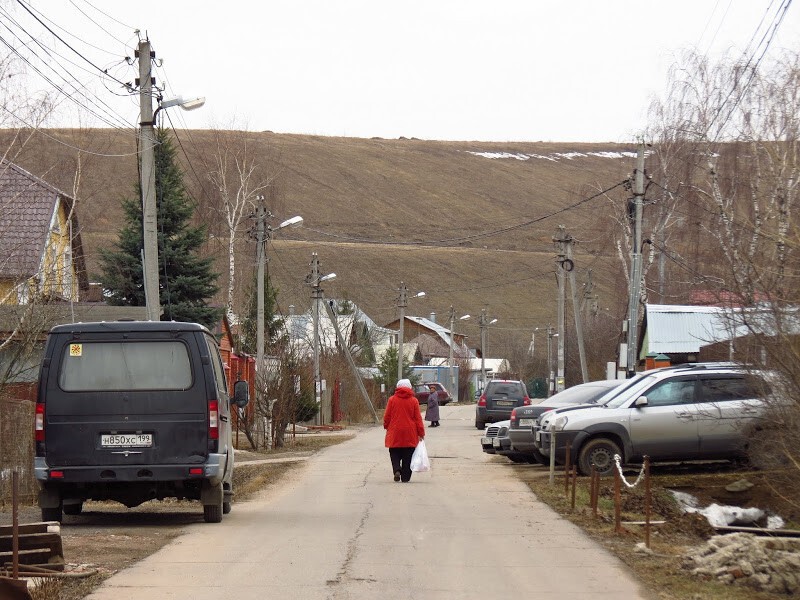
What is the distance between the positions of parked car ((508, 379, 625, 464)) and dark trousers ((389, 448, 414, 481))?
127 inches

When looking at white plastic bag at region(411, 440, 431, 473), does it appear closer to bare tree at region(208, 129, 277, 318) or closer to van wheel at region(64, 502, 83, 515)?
van wheel at region(64, 502, 83, 515)

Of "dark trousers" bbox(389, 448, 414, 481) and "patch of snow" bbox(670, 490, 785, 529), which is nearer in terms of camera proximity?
"patch of snow" bbox(670, 490, 785, 529)

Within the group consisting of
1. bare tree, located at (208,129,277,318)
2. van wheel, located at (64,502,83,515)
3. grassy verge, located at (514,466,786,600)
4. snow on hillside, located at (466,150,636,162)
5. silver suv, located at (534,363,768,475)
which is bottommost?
grassy verge, located at (514,466,786,600)

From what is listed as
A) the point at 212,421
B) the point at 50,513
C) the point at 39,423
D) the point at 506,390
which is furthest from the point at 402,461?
the point at 506,390

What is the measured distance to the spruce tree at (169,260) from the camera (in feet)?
115

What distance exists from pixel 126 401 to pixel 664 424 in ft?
30.6

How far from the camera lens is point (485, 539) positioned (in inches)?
455

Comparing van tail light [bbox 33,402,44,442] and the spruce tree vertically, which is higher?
the spruce tree

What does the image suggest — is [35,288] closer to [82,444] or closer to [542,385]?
[82,444]

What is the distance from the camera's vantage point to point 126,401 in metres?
12.1

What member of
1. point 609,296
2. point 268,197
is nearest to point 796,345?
point 268,197

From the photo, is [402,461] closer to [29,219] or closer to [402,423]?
[402,423]

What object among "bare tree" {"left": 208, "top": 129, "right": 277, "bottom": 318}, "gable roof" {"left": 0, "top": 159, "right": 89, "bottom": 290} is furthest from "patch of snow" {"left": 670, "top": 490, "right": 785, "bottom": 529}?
"bare tree" {"left": 208, "top": 129, "right": 277, "bottom": 318}

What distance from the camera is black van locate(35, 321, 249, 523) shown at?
1201cm
